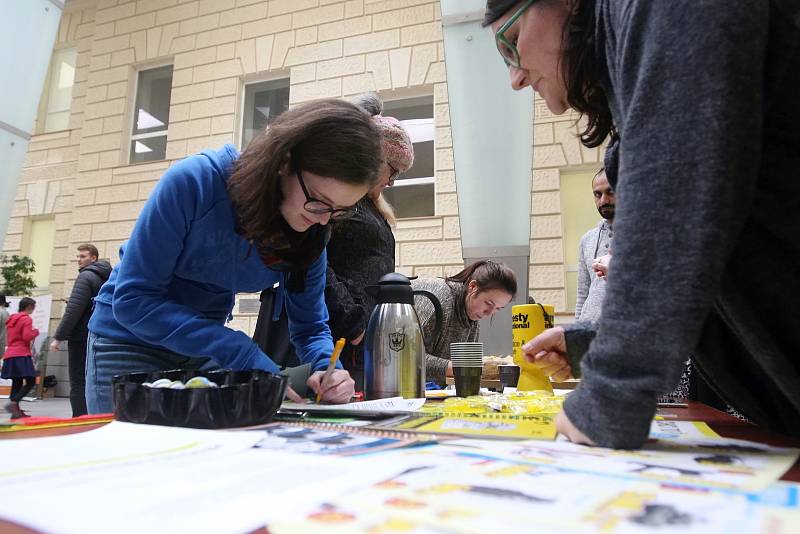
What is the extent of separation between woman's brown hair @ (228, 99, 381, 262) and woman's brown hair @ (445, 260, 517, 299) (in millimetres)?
750

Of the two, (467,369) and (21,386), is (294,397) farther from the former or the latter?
(21,386)

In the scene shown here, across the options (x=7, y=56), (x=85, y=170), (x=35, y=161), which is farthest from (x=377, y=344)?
(x=35, y=161)

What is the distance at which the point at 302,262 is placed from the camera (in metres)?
0.96

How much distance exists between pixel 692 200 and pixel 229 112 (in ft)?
13.9

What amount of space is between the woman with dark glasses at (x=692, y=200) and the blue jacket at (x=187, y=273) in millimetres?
529

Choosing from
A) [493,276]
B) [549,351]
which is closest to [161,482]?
[549,351]

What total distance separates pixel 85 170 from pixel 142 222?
14.4ft

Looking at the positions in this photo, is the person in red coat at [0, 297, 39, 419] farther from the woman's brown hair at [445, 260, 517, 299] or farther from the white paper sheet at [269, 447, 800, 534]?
the white paper sheet at [269, 447, 800, 534]

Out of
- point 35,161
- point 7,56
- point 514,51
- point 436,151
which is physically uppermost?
point 35,161

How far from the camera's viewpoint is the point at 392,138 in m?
1.35

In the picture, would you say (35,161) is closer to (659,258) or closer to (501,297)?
(501,297)

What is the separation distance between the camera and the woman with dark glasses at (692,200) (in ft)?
1.04

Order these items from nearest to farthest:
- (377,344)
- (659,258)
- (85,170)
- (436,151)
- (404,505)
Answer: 1. (404,505)
2. (659,258)
3. (377,344)
4. (436,151)
5. (85,170)

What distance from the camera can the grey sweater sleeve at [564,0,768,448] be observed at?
317mm
